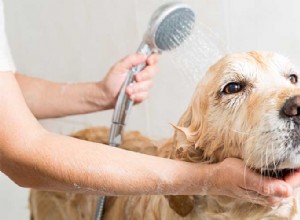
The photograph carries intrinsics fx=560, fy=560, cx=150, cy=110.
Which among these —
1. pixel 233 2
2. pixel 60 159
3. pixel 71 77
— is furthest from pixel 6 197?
pixel 60 159

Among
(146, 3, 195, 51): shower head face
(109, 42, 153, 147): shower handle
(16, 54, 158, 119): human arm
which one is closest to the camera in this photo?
(146, 3, 195, 51): shower head face

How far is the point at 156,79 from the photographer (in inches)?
87.1

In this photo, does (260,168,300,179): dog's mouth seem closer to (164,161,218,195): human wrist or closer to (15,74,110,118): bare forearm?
(164,161,218,195): human wrist

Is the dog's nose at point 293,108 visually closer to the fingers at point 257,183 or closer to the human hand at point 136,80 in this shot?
the fingers at point 257,183

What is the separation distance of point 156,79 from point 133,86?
1.46ft

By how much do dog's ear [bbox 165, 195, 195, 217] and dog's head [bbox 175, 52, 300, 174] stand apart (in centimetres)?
10

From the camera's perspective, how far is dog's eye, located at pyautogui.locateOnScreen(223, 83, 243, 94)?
1.37 metres

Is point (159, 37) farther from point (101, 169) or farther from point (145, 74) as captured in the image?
point (101, 169)

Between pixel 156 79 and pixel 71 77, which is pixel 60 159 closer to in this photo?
pixel 156 79

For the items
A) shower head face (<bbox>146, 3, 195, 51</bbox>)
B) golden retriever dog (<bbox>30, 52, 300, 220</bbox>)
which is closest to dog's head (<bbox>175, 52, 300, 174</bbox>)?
golden retriever dog (<bbox>30, 52, 300, 220</bbox>)

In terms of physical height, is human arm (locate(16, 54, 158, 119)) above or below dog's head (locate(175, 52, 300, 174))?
below

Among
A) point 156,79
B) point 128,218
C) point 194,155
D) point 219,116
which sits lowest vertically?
point 128,218

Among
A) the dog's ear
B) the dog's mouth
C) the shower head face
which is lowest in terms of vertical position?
the dog's ear

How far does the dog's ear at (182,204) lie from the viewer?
145cm
